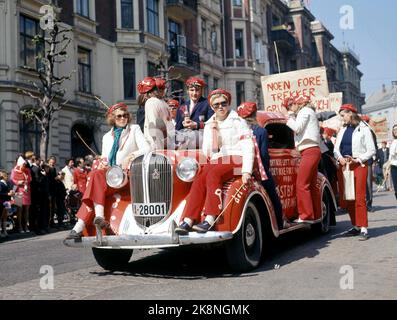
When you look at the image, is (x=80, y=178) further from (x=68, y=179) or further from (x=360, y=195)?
(x=360, y=195)

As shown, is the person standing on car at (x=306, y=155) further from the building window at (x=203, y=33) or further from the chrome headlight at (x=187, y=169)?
the building window at (x=203, y=33)

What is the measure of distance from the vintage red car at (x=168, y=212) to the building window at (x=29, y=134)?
1411 centimetres

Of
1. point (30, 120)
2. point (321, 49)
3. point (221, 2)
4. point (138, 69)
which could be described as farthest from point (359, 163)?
point (321, 49)

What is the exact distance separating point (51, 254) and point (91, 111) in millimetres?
15461

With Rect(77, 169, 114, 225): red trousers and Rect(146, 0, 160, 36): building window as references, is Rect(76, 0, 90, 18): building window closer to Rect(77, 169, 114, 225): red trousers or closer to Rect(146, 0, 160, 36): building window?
Rect(146, 0, 160, 36): building window

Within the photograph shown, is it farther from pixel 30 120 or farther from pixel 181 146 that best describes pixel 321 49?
pixel 181 146

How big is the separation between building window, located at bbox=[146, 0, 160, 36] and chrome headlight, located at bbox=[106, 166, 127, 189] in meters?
22.9

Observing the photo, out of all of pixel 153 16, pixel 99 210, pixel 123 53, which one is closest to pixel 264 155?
pixel 99 210

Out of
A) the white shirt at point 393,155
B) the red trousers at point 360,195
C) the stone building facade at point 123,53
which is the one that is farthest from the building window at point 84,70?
the red trousers at point 360,195

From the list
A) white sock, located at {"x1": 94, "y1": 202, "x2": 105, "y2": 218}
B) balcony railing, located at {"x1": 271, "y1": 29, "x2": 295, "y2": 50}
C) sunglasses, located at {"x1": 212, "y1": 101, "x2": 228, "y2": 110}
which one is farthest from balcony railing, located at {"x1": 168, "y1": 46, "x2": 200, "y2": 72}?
white sock, located at {"x1": 94, "y1": 202, "x2": 105, "y2": 218}

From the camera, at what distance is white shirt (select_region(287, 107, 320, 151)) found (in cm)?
766

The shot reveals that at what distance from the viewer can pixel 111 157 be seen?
263 inches

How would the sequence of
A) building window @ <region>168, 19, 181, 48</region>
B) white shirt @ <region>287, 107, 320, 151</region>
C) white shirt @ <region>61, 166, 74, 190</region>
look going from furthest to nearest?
building window @ <region>168, 19, 181, 48</region>
white shirt @ <region>61, 166, 74, 190</region>
white shirt @ <region>287, 107, 320, 151</region>

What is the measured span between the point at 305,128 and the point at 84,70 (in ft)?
58.2
